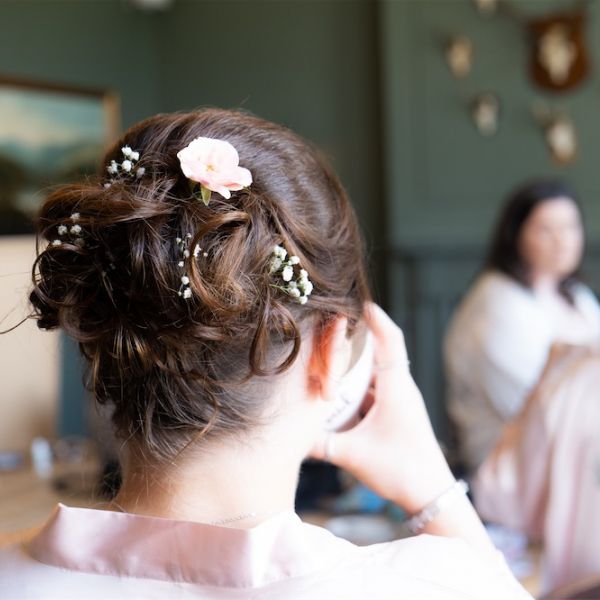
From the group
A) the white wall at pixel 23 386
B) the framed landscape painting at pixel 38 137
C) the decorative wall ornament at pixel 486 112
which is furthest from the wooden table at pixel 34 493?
the decorative wall ornament at pixel 486 112

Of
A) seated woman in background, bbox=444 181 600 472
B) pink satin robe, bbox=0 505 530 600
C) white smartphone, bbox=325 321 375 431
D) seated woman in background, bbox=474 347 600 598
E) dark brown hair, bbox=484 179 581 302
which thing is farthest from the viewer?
dark brown hair, bbox=484 179 581 302

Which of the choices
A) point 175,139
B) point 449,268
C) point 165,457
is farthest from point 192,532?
point 449,268

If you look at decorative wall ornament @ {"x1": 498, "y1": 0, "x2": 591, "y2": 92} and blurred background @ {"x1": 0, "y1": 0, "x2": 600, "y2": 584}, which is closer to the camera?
decorative wall ornament @ {"x1": 498, "y1": 0, "x2": 591, "y2": 92}

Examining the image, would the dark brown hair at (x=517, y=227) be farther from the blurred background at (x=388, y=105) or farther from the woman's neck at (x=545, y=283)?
the blurred background at (x=388, y=105)

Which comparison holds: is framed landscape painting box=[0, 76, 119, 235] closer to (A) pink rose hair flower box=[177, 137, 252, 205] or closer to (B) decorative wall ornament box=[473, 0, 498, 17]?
(B) decorative wall ornament box=[473, 0, 498, 17]

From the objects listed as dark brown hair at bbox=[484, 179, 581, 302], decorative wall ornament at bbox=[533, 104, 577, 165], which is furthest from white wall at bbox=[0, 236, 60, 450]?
decorative wall ornament at bbox=[533, 104, 577, 165]

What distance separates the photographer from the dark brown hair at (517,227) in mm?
2641

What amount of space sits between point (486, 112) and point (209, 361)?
3.45 meters

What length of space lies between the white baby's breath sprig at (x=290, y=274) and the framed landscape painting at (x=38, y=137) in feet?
11.5

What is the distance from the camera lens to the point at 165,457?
0.74 m

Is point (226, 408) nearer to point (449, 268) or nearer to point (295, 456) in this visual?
point (295, 456)

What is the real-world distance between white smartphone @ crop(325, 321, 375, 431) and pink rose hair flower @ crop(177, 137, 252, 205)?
0.24m

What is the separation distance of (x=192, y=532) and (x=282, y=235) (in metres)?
0.25

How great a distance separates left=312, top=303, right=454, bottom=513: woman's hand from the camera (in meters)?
0.92
